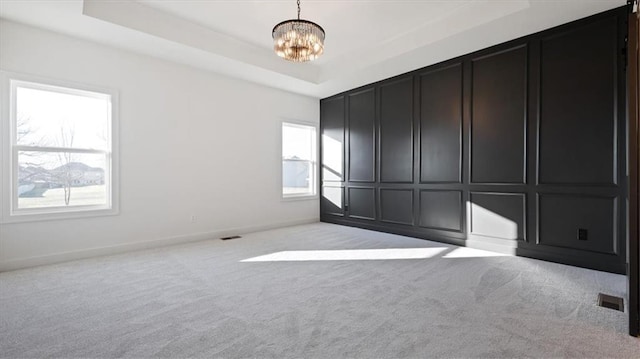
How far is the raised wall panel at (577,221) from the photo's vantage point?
10.7 ft

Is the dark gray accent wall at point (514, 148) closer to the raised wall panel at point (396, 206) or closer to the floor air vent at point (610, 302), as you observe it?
the raised wall panel at point (396, 206)

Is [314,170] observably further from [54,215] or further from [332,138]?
[54,215]

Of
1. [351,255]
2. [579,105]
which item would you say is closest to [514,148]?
[579,105]

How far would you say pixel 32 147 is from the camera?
3.57 m

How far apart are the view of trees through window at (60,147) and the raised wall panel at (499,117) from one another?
494 centimetres

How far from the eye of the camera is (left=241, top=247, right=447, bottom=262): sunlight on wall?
3805 millimetres

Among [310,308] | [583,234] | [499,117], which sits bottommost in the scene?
[310,308]

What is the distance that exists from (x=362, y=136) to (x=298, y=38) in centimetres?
303

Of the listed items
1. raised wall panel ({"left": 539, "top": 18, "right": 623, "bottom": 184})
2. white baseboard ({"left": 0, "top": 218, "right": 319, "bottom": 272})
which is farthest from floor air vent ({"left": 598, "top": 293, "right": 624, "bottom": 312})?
white baseboard ({"left": 0, "top": 218, "right": 319, "bottom": 272})

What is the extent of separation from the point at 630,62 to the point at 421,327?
7.14ft

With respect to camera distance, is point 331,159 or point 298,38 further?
point 331,159

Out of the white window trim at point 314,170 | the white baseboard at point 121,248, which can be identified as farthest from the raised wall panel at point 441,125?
the white baseboard at point 121,248

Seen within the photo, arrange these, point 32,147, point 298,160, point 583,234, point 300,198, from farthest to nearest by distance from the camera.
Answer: point 298,160, point 300,198, point 32,147, point 583,234

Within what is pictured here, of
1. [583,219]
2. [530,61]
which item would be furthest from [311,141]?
[583,219]
